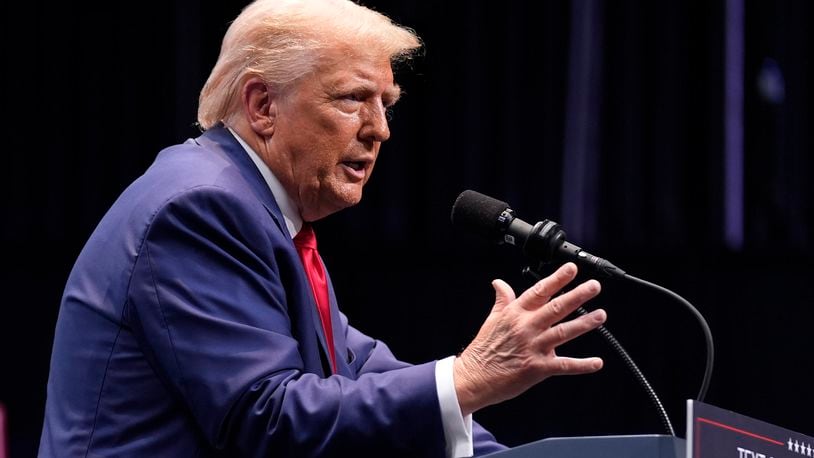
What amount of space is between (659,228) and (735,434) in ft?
8.71

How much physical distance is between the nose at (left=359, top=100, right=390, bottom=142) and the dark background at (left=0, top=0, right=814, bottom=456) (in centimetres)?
179

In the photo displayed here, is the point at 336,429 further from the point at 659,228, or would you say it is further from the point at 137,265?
the point at 659,228

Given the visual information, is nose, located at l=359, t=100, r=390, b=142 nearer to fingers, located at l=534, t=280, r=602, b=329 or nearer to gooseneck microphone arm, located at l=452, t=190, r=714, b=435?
gooseneck microphone arm, located at l=452, t=190, r=714, b=435

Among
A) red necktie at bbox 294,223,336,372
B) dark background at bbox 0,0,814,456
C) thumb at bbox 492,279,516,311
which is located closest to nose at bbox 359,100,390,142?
red necktie at bbox 294,223,336,372

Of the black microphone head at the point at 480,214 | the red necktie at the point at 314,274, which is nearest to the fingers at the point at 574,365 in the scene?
the black microphone head at the point at 480,214

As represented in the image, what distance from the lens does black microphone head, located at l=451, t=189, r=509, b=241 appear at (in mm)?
1998

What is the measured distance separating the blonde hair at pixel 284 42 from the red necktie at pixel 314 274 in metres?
0.28

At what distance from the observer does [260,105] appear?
2.17 m

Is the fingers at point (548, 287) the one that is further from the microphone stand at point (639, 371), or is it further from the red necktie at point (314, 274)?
the red necktie at point (314, 274)

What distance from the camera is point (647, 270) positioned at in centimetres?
393

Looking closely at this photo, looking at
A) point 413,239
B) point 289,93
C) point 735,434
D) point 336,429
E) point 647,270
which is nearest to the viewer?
point 735,434

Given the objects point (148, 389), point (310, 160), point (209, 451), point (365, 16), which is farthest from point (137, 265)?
point (365, 16)

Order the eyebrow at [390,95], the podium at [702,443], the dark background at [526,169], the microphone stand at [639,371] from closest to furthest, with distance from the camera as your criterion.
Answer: the podium at [702,443], the microphone stand at [639,371], the eyebrow at [390,95], the dark background at [526,169]

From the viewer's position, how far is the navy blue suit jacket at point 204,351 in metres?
1.71
